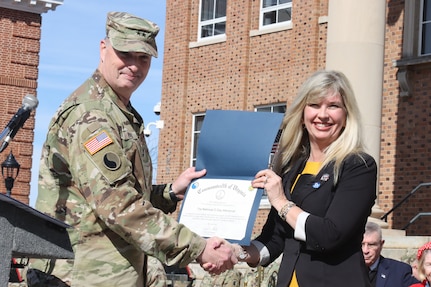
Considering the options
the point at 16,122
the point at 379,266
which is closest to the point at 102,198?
the point at 379,266

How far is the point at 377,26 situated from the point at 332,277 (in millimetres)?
13536

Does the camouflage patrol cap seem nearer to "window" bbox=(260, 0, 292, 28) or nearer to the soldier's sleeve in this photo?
the soldier's sleeve

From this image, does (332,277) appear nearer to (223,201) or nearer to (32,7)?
(223,201)

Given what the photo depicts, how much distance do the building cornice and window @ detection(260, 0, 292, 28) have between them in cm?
1722

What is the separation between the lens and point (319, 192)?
5.10m

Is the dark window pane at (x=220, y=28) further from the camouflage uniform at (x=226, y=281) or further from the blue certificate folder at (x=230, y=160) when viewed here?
the blue certificate folder at (x=230, y=160)

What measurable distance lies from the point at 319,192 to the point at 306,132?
444mm

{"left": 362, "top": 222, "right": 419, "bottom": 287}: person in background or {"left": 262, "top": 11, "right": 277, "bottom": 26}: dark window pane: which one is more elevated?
{"left": 262, "top": 11, "right": 277, "bottom": 26}: dark window pane

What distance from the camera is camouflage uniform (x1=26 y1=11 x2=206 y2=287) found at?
500cm

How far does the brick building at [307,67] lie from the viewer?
17.9 metres

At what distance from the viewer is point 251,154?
545 cm

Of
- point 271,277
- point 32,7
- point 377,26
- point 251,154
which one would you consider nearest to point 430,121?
point 377,26

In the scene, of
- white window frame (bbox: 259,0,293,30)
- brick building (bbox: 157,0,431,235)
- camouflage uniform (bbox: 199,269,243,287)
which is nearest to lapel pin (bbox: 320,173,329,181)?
camouflage uniform (bbox: 199,269,243,287)

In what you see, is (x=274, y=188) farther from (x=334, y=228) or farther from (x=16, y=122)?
(x=16, y=122)
